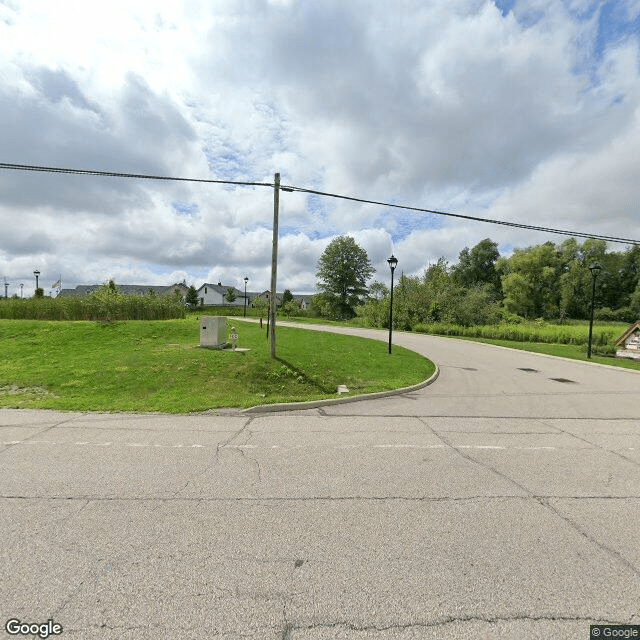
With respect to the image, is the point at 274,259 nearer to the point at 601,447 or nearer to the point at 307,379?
the point at 307,379

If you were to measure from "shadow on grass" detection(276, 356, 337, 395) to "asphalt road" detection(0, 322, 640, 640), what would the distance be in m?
3.79

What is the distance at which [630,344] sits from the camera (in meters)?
20.6

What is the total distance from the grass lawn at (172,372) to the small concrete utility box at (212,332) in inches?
19.2

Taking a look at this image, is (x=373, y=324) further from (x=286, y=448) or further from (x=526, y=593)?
(x=526, y=593)

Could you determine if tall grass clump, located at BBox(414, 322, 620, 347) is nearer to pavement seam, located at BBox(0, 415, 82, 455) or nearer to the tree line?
the tree line

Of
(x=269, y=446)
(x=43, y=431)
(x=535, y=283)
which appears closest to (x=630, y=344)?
(x=269, y=446)

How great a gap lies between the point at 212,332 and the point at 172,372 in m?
3.63

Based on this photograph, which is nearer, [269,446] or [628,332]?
[269,446]

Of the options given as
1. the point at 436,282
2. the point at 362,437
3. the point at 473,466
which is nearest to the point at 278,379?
the point at 362,437

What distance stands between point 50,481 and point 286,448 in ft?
10.3

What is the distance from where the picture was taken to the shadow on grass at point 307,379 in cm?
1080

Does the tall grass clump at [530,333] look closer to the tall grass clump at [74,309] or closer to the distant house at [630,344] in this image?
the distant house at [630,344]

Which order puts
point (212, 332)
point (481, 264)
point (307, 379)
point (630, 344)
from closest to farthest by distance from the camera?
point (307, 379) < point (212, 332) < point (630, 344) < point (481, 264)

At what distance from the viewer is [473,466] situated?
5203 millimetres
